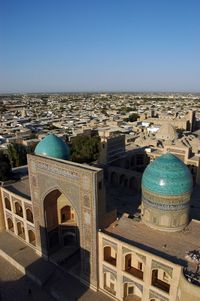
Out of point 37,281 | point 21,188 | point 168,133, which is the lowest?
point 37,281

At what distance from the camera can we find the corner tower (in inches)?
519

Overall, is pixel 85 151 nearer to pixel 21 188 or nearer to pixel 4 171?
pixel 4 171

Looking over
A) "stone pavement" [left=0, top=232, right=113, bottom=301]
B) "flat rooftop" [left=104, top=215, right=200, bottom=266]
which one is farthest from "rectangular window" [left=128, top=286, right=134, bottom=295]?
"flat rooftop" [left=104, top=215, right=200, bottom=266]

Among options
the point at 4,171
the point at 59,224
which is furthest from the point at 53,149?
the point at 4,171

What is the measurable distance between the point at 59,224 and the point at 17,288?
14.9 feet

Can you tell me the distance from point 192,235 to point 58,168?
322 inches

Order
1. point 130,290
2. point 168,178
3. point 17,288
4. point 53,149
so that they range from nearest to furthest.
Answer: point 168,178 → point 130,290 → point 17,288 → point 53,149

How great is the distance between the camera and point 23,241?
61.4 feet

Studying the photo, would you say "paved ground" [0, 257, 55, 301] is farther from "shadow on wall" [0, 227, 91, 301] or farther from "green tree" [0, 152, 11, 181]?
"green tree" [0, 152, 11, 181]

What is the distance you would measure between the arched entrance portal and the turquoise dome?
6099 mm

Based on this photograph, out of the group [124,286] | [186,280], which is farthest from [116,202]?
[186,280]

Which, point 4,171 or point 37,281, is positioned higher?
point 4,171

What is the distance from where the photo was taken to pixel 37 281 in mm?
15242

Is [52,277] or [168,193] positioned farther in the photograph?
[52,277]
